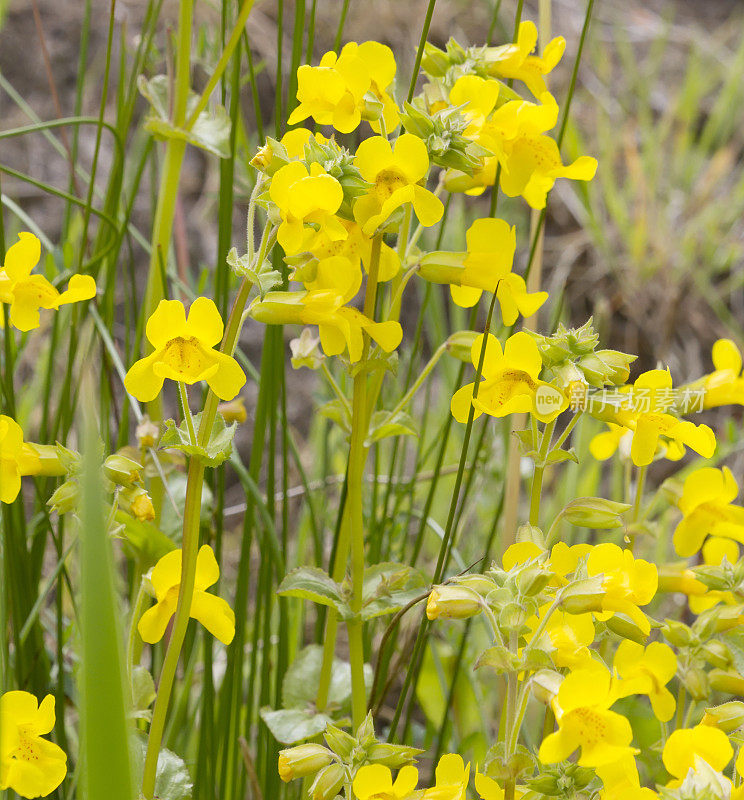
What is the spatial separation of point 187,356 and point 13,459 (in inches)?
5.6

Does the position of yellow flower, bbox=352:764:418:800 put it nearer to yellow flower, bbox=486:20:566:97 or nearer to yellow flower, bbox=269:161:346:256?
yellow flower, bbox=269:161:346:256

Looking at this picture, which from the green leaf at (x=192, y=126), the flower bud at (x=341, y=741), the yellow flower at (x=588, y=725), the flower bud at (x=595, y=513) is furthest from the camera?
the green leaf at (x=192, y=126)

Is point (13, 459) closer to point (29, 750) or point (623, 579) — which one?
point (29, 750)

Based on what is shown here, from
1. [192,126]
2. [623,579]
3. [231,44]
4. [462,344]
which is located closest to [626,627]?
[623,579]

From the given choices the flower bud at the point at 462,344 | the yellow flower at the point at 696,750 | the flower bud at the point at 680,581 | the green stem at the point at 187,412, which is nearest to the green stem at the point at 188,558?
the green stem at the point at 187,412

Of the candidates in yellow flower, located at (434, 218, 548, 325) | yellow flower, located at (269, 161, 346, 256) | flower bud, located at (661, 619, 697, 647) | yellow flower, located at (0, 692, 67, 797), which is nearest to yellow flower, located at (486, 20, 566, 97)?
yellow flower, located at (434, 218, 548, 325)

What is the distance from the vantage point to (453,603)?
60 cm

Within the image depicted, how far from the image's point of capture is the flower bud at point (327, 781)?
61 centimetres

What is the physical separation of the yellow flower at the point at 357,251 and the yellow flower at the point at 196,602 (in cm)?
21

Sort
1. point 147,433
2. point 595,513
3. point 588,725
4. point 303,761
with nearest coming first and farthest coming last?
1. point 588,725
2. point 303,761
3. point 595,513
4. point 147,433

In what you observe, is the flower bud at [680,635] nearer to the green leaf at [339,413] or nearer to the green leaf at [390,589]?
the green leaf at [390,589]

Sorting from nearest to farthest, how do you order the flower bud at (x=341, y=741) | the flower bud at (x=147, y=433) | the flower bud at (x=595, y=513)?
the flower bud at (x=341, y=741), the flower bud at (x=595, y=513), the flower bud at (x=147, y=433)

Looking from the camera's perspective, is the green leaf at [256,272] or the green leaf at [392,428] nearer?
the green leaf at [256,272]

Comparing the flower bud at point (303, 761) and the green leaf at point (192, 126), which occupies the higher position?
the green leaf at point (192, 126)
